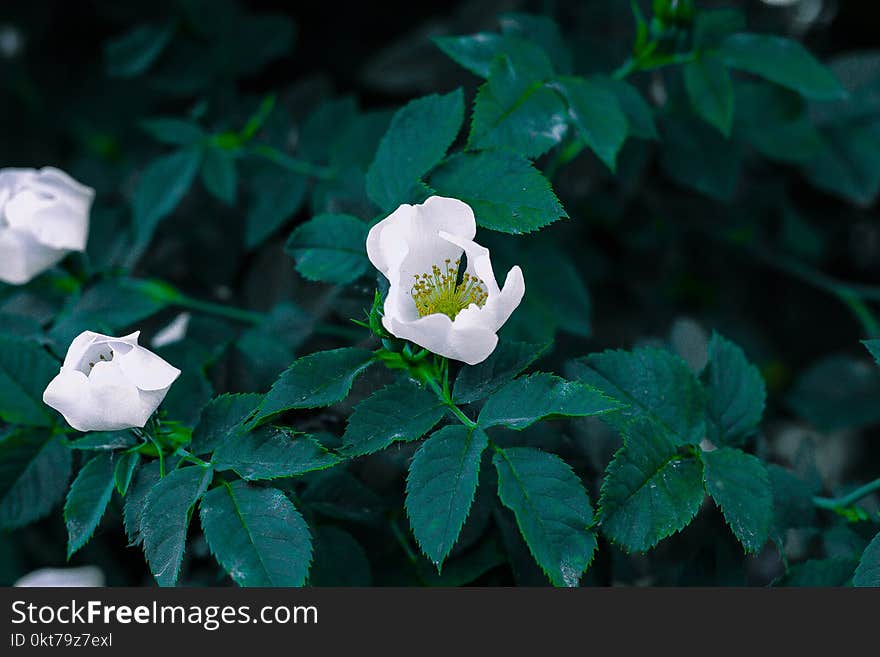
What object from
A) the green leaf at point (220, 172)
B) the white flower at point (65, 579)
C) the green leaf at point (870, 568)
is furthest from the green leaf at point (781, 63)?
the white flower at point (65, 579)

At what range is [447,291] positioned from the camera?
976 mm

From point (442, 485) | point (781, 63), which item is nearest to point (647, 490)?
point (442, 485)

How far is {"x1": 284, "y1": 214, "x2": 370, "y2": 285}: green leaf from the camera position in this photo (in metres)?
1.04

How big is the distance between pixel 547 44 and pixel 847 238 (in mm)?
1221

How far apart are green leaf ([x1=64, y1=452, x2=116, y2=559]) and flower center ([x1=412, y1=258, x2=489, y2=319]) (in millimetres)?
400

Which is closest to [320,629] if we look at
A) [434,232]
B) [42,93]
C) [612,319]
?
[434,232]

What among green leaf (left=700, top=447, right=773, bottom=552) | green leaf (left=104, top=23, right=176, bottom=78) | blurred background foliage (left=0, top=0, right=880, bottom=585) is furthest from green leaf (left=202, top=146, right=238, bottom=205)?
green leaf (left=700, top=447, right=773, bottom=552)

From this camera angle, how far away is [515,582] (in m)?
1.08

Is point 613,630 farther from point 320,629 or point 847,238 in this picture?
point 847,238

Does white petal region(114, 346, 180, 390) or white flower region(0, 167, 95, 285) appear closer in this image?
white petal region(114, 346, 180, 390)

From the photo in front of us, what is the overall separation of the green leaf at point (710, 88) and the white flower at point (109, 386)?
83 cm

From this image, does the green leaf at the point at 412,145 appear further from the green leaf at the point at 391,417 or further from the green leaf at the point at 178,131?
the green leaf at the point at 178,131

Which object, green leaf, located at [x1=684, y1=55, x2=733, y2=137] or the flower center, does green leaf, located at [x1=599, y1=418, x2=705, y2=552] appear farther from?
green leaf, located at [x1=684, y1=55, x2=733, y2=137]

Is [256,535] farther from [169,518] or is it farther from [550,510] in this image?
[550,510]
